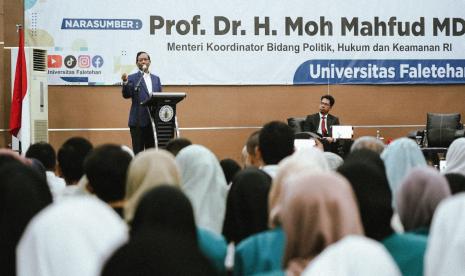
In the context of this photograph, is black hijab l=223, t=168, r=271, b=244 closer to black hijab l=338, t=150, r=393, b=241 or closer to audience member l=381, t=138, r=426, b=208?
black hijab l=338, t=150, r=393, b=241

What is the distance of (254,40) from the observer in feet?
38.7

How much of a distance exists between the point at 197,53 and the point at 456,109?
3893mm

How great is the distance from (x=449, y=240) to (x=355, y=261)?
714mm

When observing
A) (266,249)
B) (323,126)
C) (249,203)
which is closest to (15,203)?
(266,249)

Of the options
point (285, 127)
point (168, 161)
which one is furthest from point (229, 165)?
point (168, 161)

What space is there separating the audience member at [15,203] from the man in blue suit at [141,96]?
6.30 m

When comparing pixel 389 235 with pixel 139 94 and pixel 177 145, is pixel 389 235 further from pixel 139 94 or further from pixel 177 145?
pixel 139 94

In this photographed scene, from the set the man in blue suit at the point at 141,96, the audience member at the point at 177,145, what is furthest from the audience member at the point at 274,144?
the man in blue suit at the point at 141,96

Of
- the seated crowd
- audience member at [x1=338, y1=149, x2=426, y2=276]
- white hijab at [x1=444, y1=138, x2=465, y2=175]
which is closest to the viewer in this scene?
the seated crowd

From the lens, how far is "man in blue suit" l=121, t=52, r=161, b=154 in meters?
9.66

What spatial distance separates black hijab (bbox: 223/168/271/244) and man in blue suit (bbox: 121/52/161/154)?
5.70 metres

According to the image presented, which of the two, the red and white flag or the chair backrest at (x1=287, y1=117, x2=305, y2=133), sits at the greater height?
the red and white flag

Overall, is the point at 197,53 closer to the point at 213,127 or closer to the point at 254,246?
the point at 213,127

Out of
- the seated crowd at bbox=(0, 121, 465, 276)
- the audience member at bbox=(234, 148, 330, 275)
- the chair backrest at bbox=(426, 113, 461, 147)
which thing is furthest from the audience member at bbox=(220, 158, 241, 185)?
the chair backrest at bbox=(426, 113, 461, 147)
